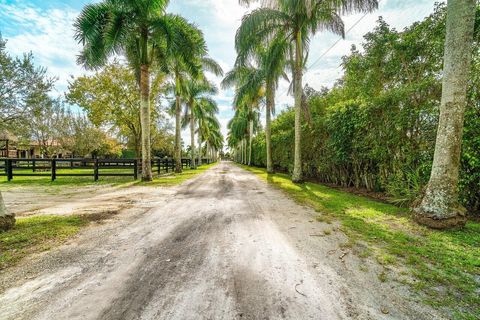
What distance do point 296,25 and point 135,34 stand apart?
7695 millimetres

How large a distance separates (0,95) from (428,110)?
21903 millimetres

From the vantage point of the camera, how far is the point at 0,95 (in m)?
13.6

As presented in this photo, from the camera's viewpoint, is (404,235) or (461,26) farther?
(461,26)

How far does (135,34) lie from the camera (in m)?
10.2

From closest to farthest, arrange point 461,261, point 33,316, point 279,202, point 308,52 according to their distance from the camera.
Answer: point 33,316 → point 461,261 → point 279,202 → point 308,52

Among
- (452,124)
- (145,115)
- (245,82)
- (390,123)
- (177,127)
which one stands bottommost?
(452,124)

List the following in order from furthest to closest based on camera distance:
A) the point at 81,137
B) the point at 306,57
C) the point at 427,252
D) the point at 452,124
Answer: the point at 81,137, the point at 306,57, the point at 452,124, the point at 427,252

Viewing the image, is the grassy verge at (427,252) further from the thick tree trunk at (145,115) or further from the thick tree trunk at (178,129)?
the thick tree trunk at (178,129)

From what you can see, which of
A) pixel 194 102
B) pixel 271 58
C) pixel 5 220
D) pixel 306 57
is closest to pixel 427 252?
pixel 5 220

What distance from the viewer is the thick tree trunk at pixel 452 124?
371 cm

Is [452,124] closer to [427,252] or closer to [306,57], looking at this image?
[427,252]

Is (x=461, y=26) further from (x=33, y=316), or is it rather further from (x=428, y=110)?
(x=33, y=316)

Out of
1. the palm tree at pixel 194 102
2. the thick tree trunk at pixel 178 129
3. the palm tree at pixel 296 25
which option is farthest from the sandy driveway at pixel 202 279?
the palm tree at pixel 194 102

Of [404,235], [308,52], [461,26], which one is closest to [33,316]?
[404,235]
